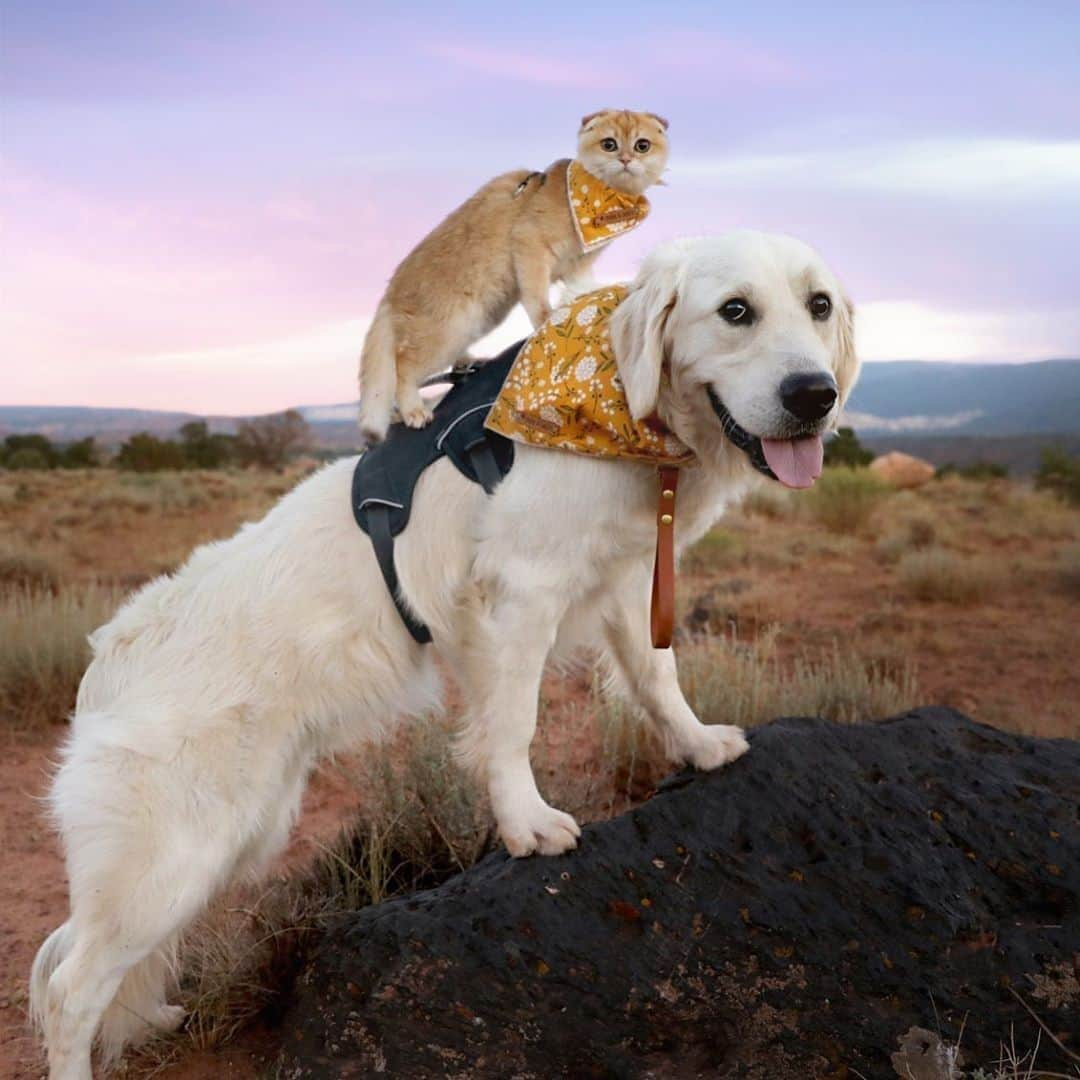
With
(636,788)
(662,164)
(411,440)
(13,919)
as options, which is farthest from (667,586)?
(13,919)

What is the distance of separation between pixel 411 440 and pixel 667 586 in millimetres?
991

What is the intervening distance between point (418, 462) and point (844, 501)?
16.2 meters

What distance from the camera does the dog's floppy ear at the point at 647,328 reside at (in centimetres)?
310

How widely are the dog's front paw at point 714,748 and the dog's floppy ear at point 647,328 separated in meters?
1.19

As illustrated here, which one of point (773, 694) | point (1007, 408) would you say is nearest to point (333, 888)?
point (773, 694)

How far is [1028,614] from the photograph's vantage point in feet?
41.1

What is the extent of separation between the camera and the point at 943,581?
516 inches

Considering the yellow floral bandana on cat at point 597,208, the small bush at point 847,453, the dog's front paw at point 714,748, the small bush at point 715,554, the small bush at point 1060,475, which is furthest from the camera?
the small bush at point 847,453

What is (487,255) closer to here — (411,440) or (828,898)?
(411,440)

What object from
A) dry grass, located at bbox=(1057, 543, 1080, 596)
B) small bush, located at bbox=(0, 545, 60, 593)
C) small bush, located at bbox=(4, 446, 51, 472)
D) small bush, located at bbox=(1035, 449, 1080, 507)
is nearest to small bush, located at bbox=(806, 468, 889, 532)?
dry grass, located at bbox=(1057, 543, 1080, 596)

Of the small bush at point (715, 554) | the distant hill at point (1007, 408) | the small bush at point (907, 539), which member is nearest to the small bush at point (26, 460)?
the small bush at point (715, 554)

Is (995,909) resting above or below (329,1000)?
above

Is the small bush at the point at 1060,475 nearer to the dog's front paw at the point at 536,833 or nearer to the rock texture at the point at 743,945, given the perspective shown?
the rock texture at the point at 743,945

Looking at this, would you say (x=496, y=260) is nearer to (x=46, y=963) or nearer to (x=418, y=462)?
(x=418, y=462)
